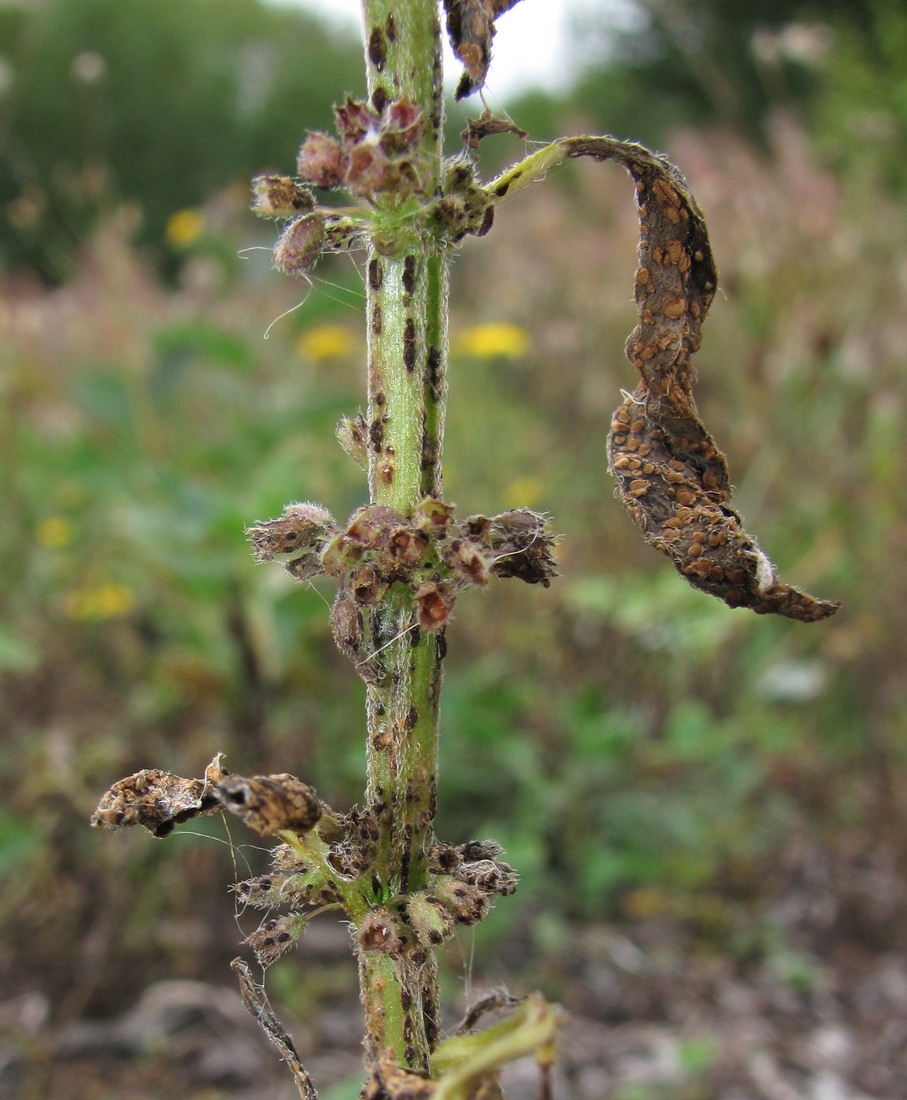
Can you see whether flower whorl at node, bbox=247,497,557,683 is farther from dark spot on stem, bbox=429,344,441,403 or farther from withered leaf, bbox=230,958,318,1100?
withered leaf, bbox=230,958,318,1100

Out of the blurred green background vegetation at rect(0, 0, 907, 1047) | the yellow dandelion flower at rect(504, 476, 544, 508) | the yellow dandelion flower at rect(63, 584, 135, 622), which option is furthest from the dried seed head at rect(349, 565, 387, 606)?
the yellow dandelion flower at rect(504, 476, 544, 508)

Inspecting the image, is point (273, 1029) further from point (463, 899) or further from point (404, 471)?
point (404, 471)

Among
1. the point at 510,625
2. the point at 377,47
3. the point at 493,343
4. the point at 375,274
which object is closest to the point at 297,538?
the point at 375,274

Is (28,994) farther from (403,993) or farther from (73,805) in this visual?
(403,993)

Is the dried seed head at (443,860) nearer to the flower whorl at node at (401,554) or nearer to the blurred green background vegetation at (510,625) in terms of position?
the flower whorl at node at (401,554)

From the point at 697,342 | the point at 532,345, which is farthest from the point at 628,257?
the point at 697,342

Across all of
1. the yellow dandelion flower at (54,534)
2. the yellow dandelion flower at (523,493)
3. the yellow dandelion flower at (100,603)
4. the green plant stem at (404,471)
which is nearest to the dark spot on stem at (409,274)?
the green plant stem at (404,471)
